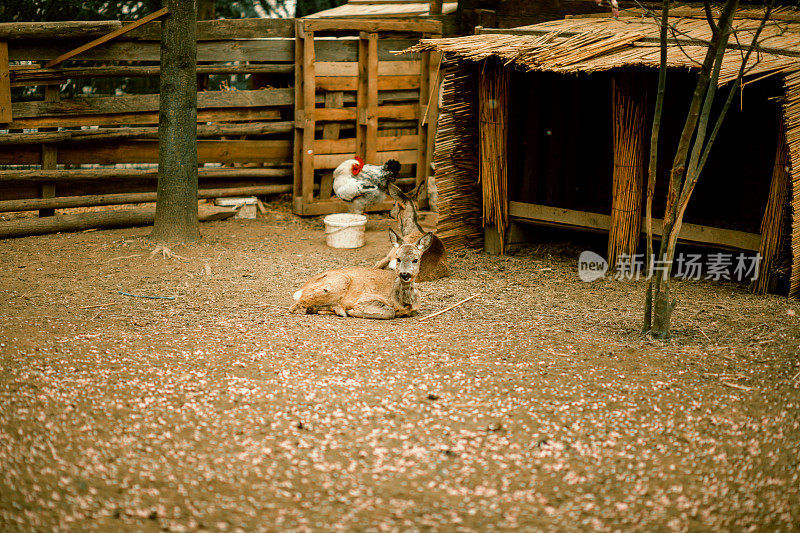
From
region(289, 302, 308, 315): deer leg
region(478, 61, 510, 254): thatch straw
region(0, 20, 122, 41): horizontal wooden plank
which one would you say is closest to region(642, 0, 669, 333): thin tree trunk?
region(289, 302, 308, 315): deer leg

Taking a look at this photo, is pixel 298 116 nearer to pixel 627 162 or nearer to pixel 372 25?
pixel 372 25

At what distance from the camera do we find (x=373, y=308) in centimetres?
633

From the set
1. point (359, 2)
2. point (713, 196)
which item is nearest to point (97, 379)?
point (713, 196)

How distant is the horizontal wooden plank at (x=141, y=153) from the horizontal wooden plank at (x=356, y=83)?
982 mm

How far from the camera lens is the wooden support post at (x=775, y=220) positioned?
687 centimetres

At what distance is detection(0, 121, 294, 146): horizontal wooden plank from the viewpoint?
9.19 meters

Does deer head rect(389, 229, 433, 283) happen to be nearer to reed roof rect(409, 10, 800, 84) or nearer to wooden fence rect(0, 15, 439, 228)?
reed roof rect(409, 10, 800, 84)

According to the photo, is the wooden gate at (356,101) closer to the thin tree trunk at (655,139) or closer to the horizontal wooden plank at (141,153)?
the horizontal wooden plank at (141,153)

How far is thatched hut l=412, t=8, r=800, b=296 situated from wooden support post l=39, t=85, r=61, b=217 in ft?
14.6

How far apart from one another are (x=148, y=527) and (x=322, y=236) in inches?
263

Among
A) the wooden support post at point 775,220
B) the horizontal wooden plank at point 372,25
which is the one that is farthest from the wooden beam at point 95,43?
the wooden support post at point 775,220

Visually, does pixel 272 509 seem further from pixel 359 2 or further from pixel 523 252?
pixel 359 2

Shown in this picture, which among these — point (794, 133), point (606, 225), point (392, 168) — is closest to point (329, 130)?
point (392, 168)

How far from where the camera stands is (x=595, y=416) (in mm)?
4562
